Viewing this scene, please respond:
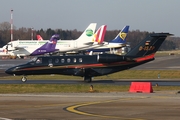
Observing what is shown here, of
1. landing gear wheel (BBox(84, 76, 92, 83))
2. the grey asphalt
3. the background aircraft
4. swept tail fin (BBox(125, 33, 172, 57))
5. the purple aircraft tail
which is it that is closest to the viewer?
the grey asphalt

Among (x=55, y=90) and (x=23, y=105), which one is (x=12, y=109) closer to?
(x=23, y=105)

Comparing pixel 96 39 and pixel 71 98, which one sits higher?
pixel 96 39

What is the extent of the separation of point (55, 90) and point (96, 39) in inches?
3337

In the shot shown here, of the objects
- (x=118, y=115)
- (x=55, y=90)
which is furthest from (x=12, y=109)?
(x=55, y=90)

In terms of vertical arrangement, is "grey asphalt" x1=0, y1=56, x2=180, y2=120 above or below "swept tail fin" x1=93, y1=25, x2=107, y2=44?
below

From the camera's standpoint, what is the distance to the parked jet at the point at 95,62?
42.6 meters

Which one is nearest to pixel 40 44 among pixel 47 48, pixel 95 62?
pixel 47 48

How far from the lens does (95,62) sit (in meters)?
43.0

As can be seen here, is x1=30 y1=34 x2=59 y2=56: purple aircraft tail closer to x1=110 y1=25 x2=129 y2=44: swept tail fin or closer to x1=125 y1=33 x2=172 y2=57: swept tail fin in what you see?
x1=110 y1=25 x2=129 y2=44: swept tail fin

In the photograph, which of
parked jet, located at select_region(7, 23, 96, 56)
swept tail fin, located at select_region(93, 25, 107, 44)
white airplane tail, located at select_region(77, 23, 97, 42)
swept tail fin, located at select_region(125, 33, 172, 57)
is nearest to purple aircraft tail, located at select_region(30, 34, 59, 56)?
parked jet, located at select_region(7, 23, 96, 56)

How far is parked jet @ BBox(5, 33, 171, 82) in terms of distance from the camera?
140ft

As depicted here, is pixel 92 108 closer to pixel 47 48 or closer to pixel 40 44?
pixel 47 48

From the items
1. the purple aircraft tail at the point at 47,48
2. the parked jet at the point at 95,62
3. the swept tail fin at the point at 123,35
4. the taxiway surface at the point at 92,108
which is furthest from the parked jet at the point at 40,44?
the taxiway surface at the point at 92,108

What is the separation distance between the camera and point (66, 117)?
18.6 metres
